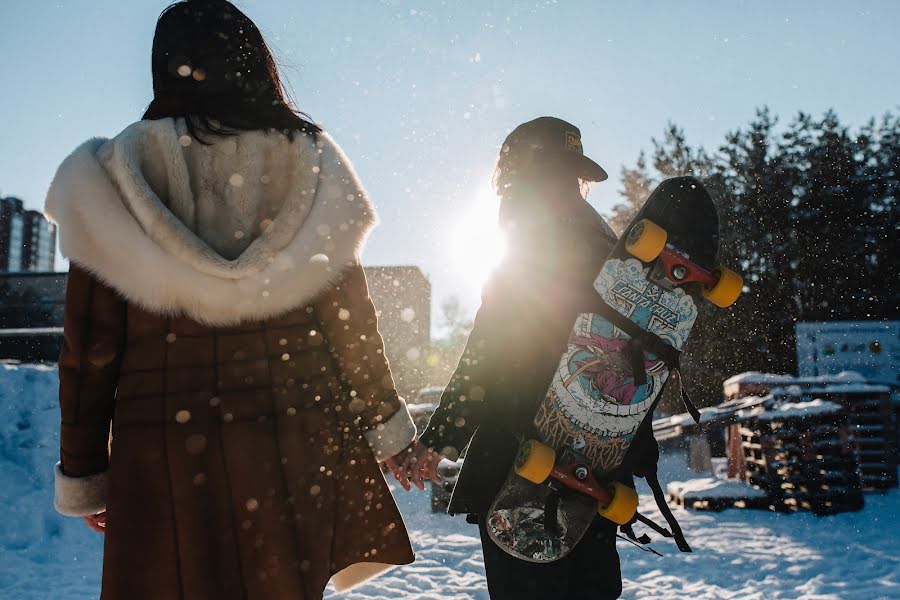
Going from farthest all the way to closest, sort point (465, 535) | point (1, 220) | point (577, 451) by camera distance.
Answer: point (1, 220)
point (465, 535)
point (577, 451)

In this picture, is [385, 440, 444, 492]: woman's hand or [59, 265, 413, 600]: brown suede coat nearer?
[59, 265, 413, 600]: brown suede coat

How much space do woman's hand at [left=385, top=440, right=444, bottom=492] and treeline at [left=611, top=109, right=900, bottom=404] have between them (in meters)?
16.6

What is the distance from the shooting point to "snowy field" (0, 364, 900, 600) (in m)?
4.04

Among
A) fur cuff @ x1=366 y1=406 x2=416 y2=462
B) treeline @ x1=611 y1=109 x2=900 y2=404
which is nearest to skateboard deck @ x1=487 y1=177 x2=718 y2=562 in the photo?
fur cuff @ x1=366 y1=406 x2=416 y2=462

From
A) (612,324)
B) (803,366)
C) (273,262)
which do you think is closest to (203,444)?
(273,262)

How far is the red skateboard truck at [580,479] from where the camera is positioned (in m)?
1.87

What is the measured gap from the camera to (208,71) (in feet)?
5.47

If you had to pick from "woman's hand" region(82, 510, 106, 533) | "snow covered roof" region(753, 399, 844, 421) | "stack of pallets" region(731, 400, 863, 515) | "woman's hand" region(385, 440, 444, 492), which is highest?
"woman's hand" region(385, 440, 444, 492)

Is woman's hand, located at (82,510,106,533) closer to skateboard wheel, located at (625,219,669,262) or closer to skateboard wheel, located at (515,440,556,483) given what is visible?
skateboard wheel, located at (515,440,556,483)

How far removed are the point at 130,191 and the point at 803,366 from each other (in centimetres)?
1077

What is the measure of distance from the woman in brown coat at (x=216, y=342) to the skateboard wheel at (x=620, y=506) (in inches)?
25.9

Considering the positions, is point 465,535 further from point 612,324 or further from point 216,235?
point 216,235

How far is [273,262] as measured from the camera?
156cm

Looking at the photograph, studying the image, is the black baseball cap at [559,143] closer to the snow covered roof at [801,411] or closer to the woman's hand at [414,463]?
the woman's hand at [414,463]
